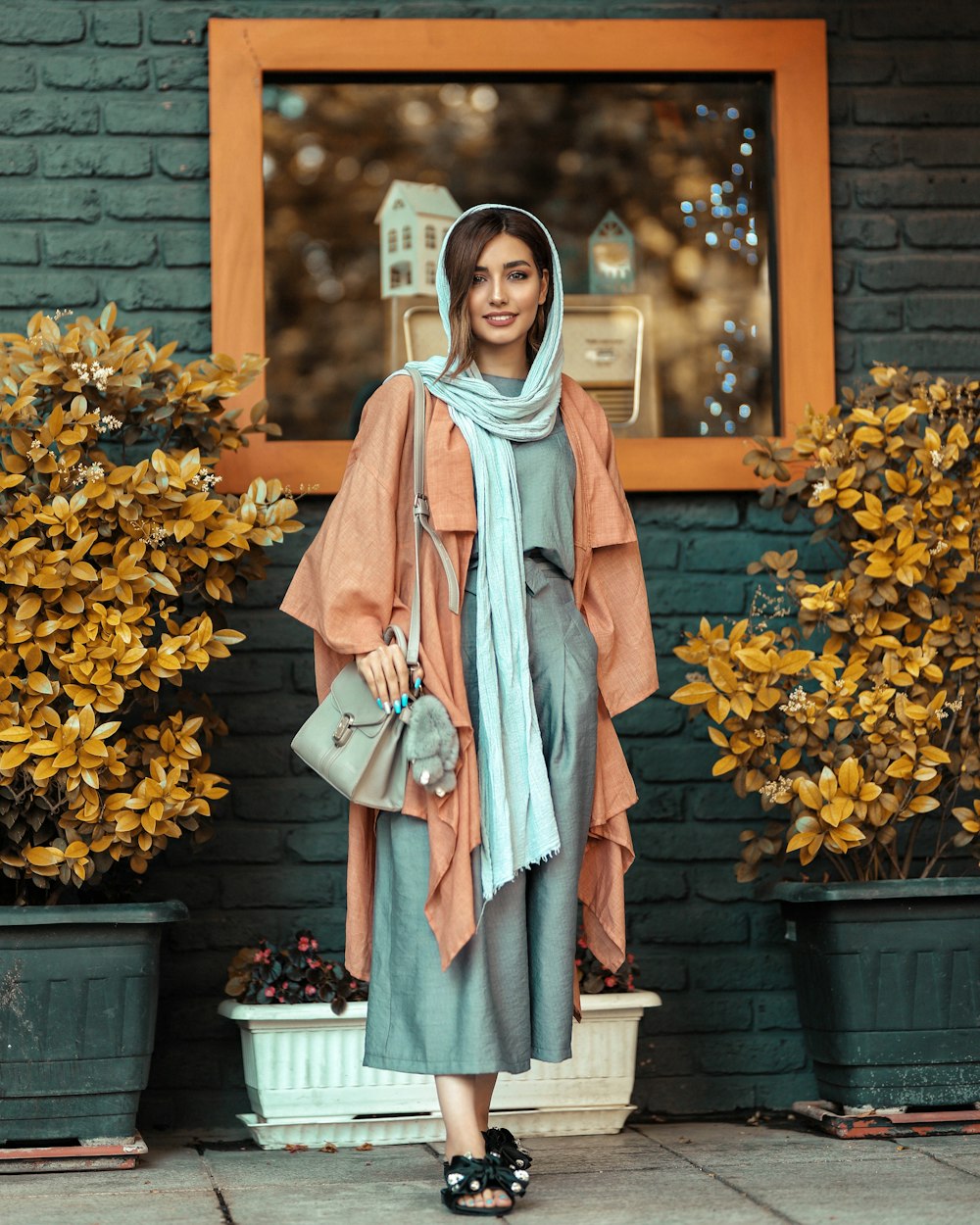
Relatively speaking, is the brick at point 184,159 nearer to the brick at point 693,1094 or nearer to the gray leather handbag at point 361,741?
the gray leather handbag at point 361,741

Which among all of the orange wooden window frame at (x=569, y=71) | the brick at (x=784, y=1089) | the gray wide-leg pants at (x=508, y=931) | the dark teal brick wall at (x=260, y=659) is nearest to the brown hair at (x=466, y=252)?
the gray wide-leg pants at (x=508, y=931)

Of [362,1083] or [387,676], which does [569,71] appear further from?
[362,1083]

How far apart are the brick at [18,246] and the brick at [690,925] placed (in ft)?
6.71

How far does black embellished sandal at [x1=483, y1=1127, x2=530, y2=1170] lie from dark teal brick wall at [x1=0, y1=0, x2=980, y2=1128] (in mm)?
891

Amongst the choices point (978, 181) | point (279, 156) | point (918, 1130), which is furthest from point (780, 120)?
point (918, 1130)

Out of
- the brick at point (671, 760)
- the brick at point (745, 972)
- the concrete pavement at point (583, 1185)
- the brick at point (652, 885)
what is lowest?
the concrete pavement at point (583, 1185)

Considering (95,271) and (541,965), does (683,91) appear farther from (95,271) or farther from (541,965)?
(541,965)

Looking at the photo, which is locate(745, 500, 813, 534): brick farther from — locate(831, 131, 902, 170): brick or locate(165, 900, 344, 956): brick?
locate(165, 900, 344, 956): brick

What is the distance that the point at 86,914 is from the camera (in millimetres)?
3006

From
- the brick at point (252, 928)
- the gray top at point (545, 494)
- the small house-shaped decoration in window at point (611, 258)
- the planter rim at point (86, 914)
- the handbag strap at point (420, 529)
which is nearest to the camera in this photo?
the handbag strap at point (420, 529)

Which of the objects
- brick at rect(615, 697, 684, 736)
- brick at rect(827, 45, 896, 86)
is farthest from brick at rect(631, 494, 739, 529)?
brick at rect(827, 45, 896, 86)

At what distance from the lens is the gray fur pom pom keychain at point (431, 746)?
2.60 m

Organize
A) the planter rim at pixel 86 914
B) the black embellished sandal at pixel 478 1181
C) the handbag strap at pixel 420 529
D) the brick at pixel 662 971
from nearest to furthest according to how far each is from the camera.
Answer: the black embellished sandal at pixel 478 1181
the handbag strap at pixel 420 529
the planter rim at pixel 86 914
the brick at pixel 662 971

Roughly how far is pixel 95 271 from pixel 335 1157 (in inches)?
78.9
